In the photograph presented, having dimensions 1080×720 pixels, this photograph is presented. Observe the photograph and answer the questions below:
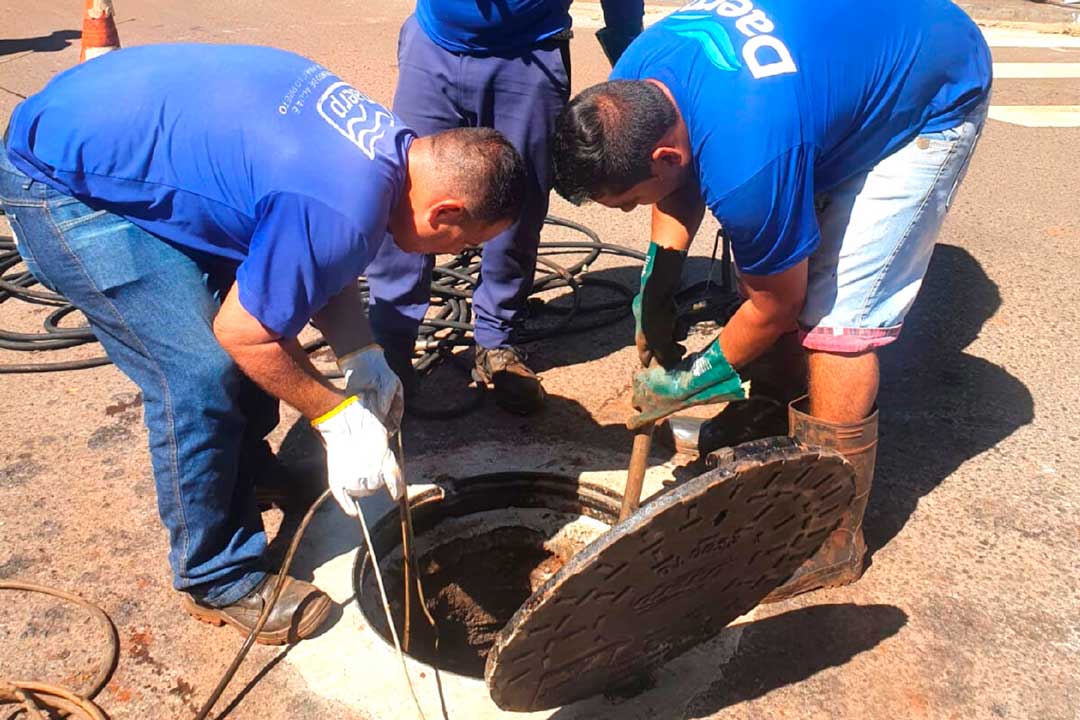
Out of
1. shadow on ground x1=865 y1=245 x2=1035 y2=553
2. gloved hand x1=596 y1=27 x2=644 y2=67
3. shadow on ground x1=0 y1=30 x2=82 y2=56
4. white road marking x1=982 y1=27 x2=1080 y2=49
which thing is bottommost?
white road marking x1=982 y1=27 x2=1080 y2=49

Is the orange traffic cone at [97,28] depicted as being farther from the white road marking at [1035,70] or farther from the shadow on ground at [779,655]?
the white road marking at [1035,70]

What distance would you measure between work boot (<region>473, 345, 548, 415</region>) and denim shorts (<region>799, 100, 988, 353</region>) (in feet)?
3.74

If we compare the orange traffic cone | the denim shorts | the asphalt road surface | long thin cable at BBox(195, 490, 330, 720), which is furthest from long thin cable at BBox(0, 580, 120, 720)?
the orange traffic cone

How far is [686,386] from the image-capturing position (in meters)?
2.75

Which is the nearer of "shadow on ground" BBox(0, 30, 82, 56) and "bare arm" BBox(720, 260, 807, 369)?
"bare arm" BBox(720, 260, 807, 369)

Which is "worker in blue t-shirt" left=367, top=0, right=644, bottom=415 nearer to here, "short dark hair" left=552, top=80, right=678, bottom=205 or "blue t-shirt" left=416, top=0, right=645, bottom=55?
"blue t-shirt" left=416, top=0, right=645, bottom=55

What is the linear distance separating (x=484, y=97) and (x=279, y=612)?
186 cm

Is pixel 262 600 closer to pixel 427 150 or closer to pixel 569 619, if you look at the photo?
pixel 569 619

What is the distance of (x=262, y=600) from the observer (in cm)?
257

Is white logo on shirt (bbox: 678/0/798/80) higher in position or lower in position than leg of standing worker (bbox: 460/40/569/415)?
higher

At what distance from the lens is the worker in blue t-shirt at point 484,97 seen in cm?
326

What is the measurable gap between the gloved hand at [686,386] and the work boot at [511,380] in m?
0.69

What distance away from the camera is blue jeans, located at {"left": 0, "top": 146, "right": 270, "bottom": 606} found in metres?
2.23

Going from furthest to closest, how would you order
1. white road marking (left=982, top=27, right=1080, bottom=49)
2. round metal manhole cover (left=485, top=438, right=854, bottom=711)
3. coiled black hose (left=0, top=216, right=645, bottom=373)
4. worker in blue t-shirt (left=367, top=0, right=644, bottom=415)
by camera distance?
white road marking (left=982, top=27, right=1080, bottom=49) → coiled black hose (left=0, top=216, right=645, bottom=373) → worker in blue t-shirt (left=367, top=0, right=644, bottom=415) → round metal manhole cover (left=485, top=438, right=854, bottom=711)
